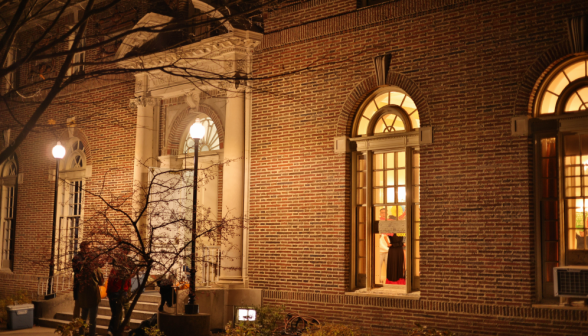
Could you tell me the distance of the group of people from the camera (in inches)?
407

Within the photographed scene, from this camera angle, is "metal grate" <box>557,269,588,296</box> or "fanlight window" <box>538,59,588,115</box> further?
"fanlight window" <box>538,59,588,115</box>

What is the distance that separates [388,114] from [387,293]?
3.68 meters

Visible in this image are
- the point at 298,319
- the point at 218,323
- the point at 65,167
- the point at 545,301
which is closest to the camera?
the point at 545,301

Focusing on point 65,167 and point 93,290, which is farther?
point 65,167

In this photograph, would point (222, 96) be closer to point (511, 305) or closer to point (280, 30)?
point (280, 30)

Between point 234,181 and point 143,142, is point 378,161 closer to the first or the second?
point 234,181

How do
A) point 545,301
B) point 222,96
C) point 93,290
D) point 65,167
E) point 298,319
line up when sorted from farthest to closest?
point 65,167, point 222,96, point 298,319, point 93,290, point 545,301

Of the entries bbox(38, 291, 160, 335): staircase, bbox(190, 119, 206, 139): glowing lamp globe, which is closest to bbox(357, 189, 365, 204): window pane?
bbox(190, 119, 206, 139): glowing lamp globe

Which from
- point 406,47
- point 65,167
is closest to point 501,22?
point 406,47

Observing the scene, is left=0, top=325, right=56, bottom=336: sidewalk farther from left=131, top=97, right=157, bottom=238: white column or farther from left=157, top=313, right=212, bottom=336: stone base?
left=157, top=313, right=212, bottom=336: stone base

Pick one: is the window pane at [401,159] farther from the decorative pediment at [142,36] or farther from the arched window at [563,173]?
the decorative pediment at [142,36]

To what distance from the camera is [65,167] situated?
20.9 m

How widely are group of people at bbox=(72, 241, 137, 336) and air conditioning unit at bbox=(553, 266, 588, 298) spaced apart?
6838 mm

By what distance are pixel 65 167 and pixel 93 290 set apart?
9307mm
